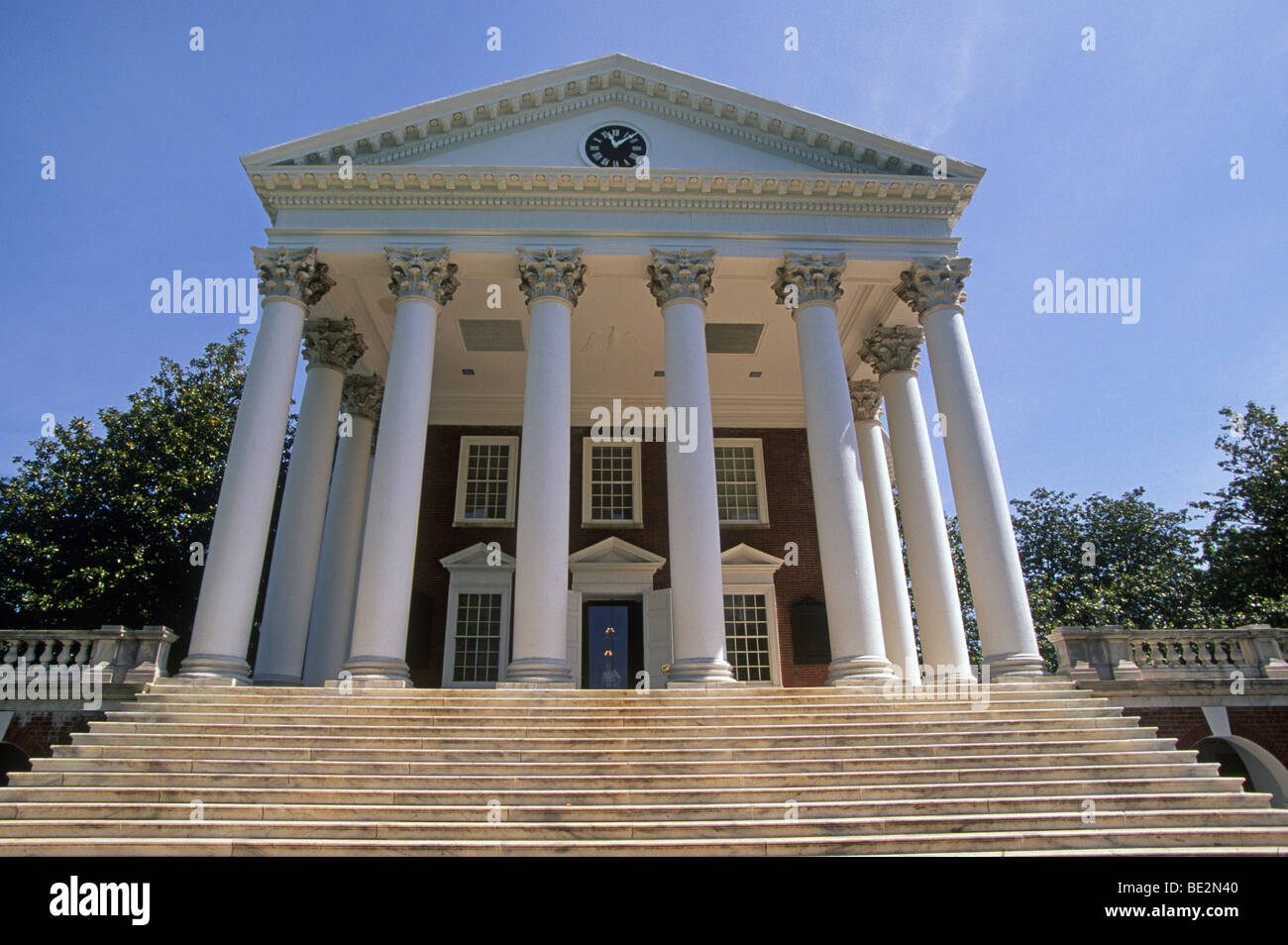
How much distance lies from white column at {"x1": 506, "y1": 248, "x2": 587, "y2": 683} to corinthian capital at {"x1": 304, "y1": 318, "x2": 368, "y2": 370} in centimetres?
585

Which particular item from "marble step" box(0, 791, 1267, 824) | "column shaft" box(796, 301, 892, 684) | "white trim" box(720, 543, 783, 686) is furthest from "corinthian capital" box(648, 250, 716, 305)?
"marble step" box(0, 791, 1267, 824)

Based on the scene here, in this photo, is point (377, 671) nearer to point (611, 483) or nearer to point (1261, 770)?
point (611, 483)

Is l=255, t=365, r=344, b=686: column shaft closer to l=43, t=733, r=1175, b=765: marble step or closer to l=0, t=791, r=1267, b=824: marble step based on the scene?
l=43, t=733, r=1175, b=765: marble step

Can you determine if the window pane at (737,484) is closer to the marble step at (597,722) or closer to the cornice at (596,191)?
the cornice at (596,191)

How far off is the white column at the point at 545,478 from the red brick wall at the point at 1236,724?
1147 cm

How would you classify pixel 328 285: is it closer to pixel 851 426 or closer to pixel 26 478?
pixel 851 426

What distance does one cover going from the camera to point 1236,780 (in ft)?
31.6

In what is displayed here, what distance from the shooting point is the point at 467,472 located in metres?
24.7

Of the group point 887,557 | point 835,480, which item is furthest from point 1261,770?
point 835,480

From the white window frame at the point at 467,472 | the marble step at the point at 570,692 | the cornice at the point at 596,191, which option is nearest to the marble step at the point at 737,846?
the marble step at the point at 570,692

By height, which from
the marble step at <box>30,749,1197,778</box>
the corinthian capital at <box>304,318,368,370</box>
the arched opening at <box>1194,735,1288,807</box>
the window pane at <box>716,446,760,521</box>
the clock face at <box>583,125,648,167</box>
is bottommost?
the arched opening at <box>1194,735,1288,807</box>

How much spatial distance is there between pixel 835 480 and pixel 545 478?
612cm

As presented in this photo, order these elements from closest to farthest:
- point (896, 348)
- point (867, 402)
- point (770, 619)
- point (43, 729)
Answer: point (43, 729) < point (896, 348) < point (867, 402) < point (770, 619)

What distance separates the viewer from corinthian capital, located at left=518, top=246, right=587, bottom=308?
1677 cm
